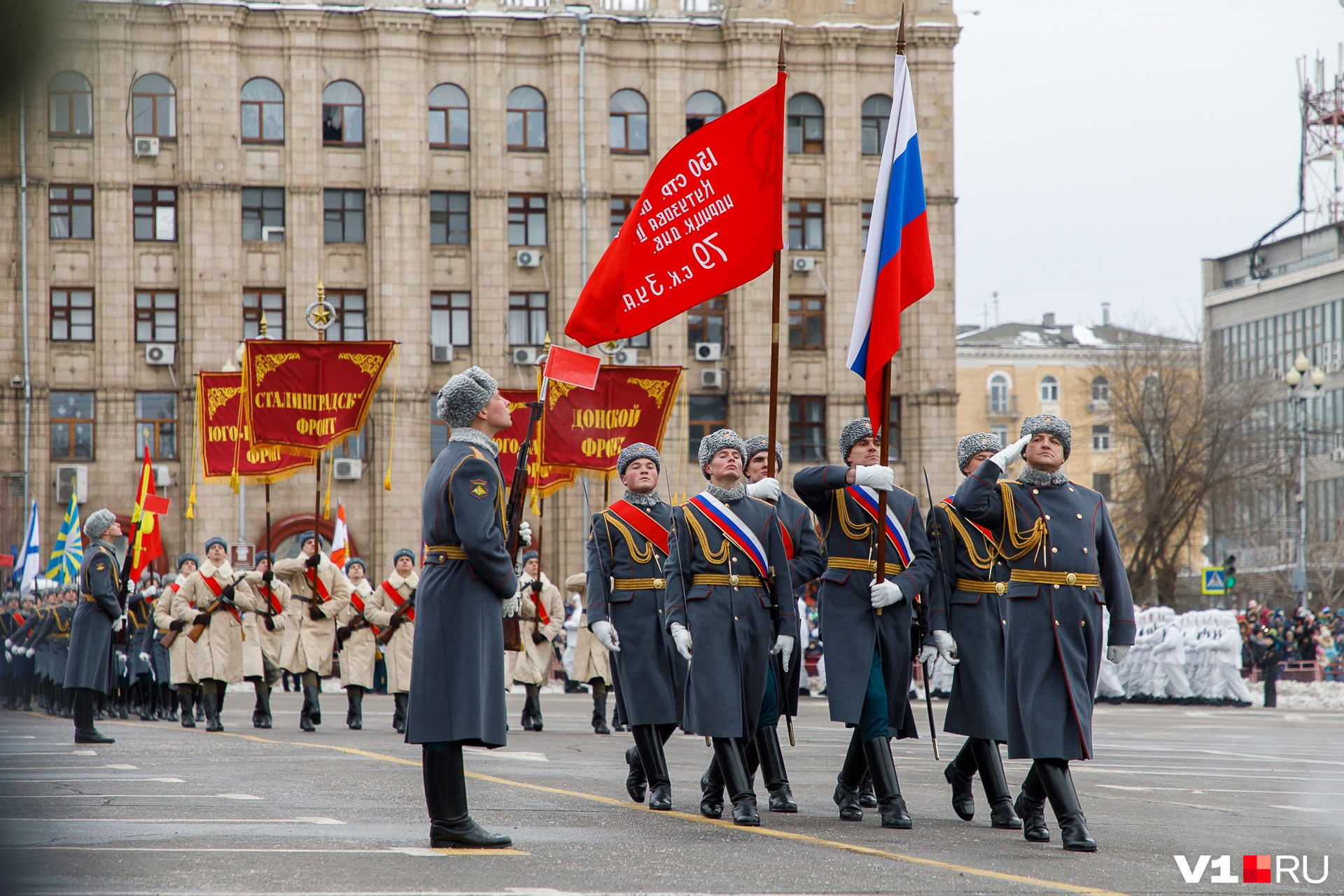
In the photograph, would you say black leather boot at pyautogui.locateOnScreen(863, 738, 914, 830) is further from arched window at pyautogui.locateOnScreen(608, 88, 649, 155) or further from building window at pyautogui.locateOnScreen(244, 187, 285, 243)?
arched window at pyautogui.locateOnScreen(608, 88, 649, 155)

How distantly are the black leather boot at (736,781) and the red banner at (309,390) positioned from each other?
478 inches

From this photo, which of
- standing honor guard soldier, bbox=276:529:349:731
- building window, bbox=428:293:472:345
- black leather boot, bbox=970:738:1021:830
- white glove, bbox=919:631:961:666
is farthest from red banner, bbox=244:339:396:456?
building window, bbox=428:293:472:345

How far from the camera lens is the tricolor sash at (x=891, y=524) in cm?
882

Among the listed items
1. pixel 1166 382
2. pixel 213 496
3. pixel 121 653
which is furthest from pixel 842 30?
pixel 121 653

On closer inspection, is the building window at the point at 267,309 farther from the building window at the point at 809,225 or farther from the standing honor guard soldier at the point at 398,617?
the standing honor guard soldier at the point at 398,617

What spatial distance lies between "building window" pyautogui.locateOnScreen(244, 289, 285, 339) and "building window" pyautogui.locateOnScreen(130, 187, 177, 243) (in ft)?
7.63

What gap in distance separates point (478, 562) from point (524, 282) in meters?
37.0

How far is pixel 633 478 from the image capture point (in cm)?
923

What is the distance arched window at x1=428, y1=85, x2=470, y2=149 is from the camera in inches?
1686

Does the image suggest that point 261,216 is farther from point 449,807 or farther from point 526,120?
point 449,807

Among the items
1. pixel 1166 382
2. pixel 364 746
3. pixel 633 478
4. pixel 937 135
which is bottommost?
pixel 364 746

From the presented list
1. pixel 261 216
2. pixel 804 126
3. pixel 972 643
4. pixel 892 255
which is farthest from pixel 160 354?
pixel 972 643

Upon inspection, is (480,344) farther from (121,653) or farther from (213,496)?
(121,653)

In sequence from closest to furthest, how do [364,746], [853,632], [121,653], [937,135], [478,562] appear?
[478,562] → [853,632] → [364,746] → [121,653] → [937,135]
